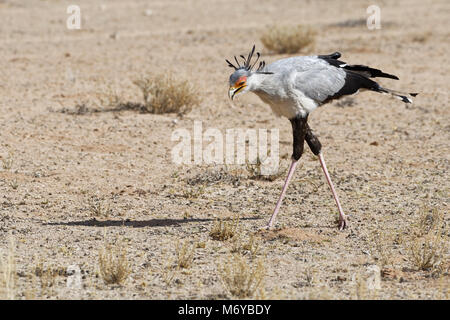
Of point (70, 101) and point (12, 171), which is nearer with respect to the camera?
point (12, 171)

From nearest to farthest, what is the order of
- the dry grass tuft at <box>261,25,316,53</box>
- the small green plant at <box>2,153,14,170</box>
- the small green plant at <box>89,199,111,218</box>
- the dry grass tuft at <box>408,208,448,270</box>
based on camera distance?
1. the dry grass tuft at <box>408,208,448,270</box>
2. the small green plant at <box>89,199,111,218</box>
3. the small green plant at <box>2,153,14,170</box>
4. the dry grass tuft at <box>261,25,316,53</box>

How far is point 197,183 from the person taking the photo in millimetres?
7922

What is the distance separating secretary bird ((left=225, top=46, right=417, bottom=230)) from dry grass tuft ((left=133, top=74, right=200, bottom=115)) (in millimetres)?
4326

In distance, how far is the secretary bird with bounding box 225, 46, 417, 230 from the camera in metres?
5.87

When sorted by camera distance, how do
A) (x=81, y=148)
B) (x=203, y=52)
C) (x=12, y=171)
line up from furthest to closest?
(x=203, y=52), (x=81, y=148), (x=12, y=171)

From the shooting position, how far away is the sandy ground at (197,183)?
17.7 feet

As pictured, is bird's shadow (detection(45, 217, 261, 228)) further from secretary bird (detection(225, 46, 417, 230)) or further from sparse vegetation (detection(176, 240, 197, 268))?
sparse vegetation (detection(176, 240, 197, 268))

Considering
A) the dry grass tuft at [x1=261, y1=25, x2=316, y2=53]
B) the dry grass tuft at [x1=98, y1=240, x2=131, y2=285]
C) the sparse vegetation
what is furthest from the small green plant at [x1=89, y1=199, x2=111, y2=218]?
the dry grass tuft at [x1=261, y1=25, x2=316, y2=53]

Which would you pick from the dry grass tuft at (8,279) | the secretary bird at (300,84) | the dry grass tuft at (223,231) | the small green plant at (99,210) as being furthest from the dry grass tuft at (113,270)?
the small green plant at (99,210)
